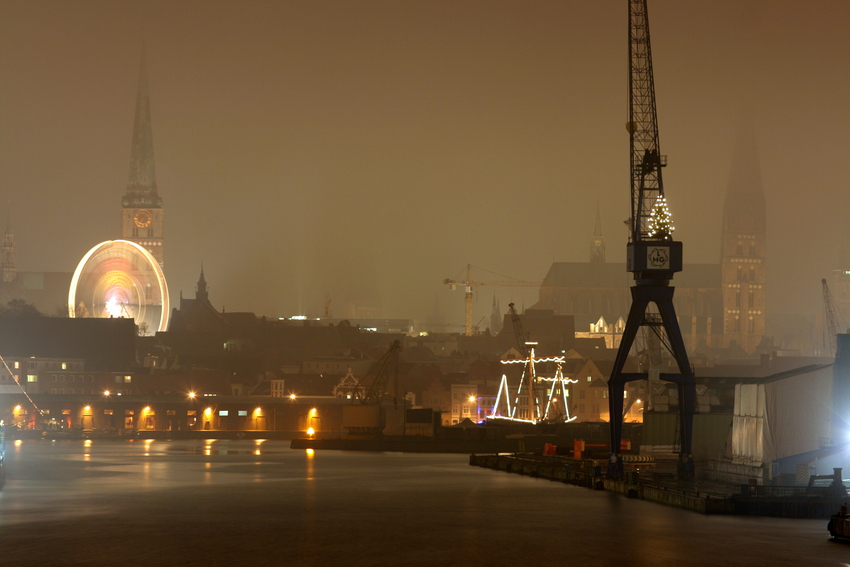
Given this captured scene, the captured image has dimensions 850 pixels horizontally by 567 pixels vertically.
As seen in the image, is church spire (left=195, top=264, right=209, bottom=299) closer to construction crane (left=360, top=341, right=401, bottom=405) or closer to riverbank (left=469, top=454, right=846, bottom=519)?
construction crane (left=360, top=341, right=401, bottom=405)

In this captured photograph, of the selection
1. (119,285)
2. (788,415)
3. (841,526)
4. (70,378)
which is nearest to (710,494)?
(788,415)

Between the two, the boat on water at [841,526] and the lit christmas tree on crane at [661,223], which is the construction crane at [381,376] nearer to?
the lit christmas tree on crane at [661,223]

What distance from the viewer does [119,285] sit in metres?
138

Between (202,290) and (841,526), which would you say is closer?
(841,526)

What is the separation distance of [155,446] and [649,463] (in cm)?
4937

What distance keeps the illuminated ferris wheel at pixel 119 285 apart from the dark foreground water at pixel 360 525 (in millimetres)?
68694

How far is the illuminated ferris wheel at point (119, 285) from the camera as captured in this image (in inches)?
5103

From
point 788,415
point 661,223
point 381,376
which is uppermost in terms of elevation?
point 661,223

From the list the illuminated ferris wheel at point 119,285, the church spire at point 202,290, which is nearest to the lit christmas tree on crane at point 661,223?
the illuminated ferris wheel at point 119,285

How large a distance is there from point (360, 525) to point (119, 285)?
104748mm

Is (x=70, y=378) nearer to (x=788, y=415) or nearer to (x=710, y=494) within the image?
(x=788, y=415)

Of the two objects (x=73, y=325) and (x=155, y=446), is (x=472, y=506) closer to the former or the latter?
(x=155, y=446)

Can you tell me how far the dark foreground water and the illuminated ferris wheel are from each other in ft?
225

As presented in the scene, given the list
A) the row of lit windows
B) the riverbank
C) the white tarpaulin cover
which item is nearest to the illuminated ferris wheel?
the row of lit windows
